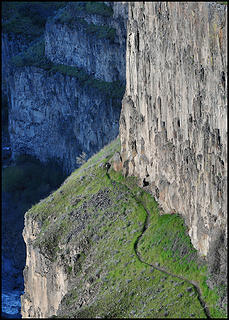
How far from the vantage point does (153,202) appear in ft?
169

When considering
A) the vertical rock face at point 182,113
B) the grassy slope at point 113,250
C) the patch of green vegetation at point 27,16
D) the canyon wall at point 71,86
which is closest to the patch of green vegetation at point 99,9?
the canyon wall at point 71,86

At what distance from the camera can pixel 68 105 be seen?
102 m

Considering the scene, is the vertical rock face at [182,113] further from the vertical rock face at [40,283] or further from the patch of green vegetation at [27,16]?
the patch of green vegetation at [27,16]

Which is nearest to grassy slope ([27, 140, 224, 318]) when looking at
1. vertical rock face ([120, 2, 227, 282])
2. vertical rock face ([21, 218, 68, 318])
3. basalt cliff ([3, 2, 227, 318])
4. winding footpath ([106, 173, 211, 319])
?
basalt cliff ([3, 2, 227, 318])

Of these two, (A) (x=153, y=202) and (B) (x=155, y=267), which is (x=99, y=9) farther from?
(B) (x=155, y=267)

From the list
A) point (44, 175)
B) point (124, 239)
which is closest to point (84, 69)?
point (44, 175)

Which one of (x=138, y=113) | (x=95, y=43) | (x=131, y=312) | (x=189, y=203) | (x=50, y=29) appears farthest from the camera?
(x=50, y=29)

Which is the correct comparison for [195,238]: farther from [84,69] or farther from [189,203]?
[84,69]

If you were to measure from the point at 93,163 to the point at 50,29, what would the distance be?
150ft

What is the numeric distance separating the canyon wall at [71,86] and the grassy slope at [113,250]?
33752 mm

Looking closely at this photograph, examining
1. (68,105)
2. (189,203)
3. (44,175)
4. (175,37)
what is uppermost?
(175,37)

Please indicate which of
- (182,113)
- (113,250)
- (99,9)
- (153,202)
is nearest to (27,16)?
(99,9)

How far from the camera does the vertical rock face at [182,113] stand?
39469 millimetres

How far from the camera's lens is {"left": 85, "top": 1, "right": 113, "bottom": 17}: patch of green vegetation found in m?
98.5
